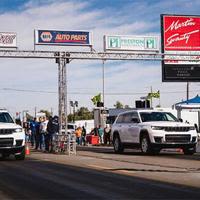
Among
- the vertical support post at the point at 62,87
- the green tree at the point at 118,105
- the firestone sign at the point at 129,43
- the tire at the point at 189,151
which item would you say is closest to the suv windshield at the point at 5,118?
the vertical support post at the point at 62,87

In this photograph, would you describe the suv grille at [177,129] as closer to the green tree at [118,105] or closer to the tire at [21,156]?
the tire at [21,156]

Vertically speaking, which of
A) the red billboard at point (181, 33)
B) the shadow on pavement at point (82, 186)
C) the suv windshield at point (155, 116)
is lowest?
the shadow on pavement at point (82, 186)

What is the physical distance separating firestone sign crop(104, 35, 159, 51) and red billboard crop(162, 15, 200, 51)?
32.7 ft

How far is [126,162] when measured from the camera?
1808 centimetres

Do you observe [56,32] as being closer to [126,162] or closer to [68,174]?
[126,162]

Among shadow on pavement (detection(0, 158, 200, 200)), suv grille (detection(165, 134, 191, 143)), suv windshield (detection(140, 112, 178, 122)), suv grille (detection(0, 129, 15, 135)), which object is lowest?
shadow on pavement (detection(0, 158, 200, 200))

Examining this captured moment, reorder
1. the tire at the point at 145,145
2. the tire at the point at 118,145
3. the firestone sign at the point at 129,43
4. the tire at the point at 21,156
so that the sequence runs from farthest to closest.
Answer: the firestone sign at the point at 129,43 → the tire at the point at 118,145 → the tire at the point at 145,145 → the tire at the point at 21,156

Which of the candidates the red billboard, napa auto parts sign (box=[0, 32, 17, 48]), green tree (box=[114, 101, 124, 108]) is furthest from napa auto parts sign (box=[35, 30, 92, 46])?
green tree (box=[114, 101, 124, 108])

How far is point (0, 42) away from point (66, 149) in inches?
369

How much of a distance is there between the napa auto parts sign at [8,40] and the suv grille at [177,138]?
12195 mm

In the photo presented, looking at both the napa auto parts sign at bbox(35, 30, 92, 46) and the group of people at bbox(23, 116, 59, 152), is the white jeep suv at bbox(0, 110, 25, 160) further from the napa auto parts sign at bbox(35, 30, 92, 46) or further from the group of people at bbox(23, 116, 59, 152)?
the napa auto parts sign at bbox(35, 30, 92, 46)

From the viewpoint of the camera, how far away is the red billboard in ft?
148

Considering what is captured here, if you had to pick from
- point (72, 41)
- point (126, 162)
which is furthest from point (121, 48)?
point (126, 162)

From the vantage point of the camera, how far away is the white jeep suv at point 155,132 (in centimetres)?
2133
